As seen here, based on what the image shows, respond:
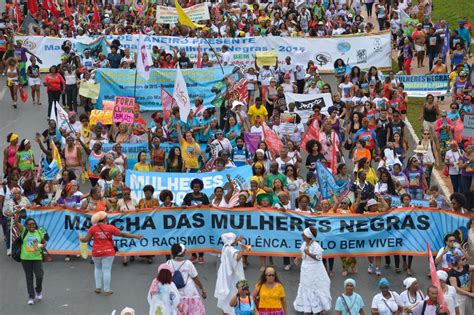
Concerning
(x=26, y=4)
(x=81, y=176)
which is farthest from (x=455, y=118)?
(x=26, y=4)

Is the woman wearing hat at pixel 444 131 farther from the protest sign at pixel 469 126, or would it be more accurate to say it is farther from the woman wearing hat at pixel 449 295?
the woman wearing hat at pixel 449 295

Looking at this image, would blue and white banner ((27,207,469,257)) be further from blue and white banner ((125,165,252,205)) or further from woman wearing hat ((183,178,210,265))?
blue and white banner ((125,165,252,205))

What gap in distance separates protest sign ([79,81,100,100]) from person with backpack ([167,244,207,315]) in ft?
40.9

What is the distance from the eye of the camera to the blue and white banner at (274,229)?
20484mm

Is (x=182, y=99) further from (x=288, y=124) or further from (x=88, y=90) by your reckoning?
(x=88, y=90)

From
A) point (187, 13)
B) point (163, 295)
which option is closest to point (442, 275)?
point (163, 295)

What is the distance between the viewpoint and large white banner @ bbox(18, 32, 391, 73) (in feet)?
111

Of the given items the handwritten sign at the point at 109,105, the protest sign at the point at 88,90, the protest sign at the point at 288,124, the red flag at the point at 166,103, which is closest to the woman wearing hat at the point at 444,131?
the protest sign at the point at 288,124

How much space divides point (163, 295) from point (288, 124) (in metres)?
9.27

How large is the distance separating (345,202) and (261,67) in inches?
407

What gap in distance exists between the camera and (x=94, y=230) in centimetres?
1934

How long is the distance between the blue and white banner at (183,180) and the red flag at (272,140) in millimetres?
1763

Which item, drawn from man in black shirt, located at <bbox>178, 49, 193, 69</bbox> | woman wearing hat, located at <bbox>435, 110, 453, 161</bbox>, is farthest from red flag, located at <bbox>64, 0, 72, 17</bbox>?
woman wearing hat, located at <bbox>435, 110, 453, 161</bbox>

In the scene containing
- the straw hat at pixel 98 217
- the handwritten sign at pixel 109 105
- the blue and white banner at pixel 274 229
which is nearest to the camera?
the straw hat at pixel 98 217
